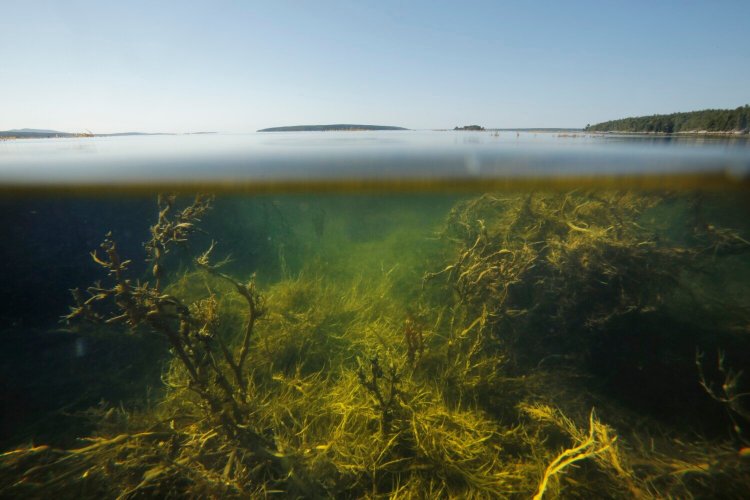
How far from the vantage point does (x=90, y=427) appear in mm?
3932

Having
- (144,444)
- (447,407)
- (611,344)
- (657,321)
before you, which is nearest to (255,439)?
(144,444)

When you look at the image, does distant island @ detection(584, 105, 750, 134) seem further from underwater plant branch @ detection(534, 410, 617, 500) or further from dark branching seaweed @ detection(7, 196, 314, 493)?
dark branching seaweed @ detection(7, 196, 314, 493)

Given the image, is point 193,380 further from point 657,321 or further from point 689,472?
point 657,321

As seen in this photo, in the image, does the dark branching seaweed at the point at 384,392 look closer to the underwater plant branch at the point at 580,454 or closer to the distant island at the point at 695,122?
the underwater plant branch at the point at 580,454

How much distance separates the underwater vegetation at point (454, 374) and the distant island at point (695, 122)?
5879 mm

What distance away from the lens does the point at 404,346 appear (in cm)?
437

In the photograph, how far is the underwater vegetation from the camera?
2555 mm

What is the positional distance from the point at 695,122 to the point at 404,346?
45.2 ft

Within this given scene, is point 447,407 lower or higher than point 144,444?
lower

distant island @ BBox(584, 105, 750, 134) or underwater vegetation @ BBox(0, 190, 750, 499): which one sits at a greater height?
distant island @ BBox(584, 105, 750, 134)

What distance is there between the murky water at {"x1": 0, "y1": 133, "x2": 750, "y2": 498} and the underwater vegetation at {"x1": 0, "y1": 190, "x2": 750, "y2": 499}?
0.11 ft

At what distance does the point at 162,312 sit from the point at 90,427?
3.17 metres

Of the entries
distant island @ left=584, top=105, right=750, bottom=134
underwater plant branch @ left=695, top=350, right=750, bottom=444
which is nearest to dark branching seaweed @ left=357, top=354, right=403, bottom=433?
underwater plant branch @ left=695, top=350, right=750, bottom=444

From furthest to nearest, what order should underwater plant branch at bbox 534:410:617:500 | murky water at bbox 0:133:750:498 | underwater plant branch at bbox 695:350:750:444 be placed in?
murky water at bbox 0:133:750:498, underwater plant branch at bbox 695:350:750:444, underwater plant branch at bbox 534:410:617:500
